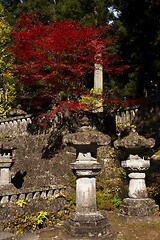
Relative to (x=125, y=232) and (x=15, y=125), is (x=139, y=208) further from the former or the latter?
(x=15, y=125)

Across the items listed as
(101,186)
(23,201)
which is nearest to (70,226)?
(23,201)

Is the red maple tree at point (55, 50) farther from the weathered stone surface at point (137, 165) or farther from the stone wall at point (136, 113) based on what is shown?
the weathered stone surface at point (137, 165)

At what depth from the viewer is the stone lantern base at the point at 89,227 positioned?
482cm

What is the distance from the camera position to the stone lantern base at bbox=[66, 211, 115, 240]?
482 centimetres

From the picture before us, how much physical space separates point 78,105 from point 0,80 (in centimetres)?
882

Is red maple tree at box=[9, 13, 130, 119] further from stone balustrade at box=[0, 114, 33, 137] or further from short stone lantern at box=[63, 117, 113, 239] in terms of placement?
short stone lantern at box=[63, 117, 113, 239]

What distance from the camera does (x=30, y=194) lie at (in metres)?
7.77

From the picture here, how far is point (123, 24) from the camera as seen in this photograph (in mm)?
14445

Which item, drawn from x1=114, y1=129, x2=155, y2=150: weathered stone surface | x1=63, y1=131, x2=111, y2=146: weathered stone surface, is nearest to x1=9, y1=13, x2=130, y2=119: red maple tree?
x1=114, y1=129, x2=155, y2=150: weathered stone surface

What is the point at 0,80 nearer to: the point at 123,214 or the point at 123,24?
the point at 123,24

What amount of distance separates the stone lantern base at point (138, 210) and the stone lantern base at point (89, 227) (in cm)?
153

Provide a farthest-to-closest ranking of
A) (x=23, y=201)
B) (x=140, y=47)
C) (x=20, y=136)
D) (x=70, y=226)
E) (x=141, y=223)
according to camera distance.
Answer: (x=20, y=136) → (x=140, y=47) → (x=23, y=201) → (x=141, y=223) → (x=70, y=226)

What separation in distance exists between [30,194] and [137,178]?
3.62 m

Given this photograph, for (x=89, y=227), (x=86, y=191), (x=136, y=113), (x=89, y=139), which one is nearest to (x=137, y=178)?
(x=86, y=191)
